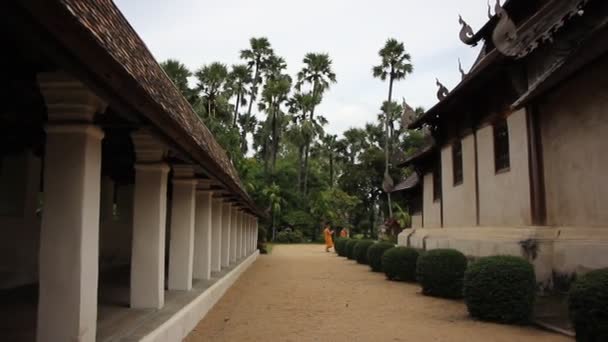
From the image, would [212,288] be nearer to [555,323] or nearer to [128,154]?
[128,154]

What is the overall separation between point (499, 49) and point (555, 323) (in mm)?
4872

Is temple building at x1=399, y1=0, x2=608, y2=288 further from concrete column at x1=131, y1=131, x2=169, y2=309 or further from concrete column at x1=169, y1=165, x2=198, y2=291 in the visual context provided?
concrete column at x1=131, y1=131, x2=169, y2=309

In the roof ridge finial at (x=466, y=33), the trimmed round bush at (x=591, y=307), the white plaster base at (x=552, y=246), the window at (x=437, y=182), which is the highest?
the roof ridge finial at (x=466, y=33)

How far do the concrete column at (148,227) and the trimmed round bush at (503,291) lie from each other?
4.81 meters

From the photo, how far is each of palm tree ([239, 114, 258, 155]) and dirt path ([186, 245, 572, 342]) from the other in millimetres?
33952

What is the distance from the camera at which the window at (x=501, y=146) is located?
11383mm

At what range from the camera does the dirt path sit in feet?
23.0

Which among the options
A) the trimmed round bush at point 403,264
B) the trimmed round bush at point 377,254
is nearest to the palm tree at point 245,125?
the trimmed round bush at point 377,254

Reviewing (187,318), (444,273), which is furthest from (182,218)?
(444,273)

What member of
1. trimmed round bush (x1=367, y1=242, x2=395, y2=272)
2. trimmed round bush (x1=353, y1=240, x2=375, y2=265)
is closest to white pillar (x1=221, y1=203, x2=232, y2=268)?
trimmed round bush (x1=367, y1=242, x2=395, y2=272)

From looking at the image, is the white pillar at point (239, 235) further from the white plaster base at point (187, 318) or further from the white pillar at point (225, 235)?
the white plaster base at point (187, 318)

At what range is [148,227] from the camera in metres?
6.85

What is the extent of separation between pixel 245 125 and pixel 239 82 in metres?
4.50

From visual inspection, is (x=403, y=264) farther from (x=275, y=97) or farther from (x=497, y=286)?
(x=275, y=97)
